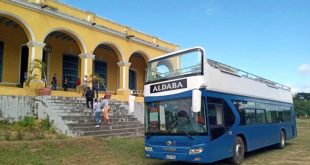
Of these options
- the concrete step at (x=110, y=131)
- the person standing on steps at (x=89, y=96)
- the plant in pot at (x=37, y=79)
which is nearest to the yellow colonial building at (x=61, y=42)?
the plant in pot at (x=37, y=79)

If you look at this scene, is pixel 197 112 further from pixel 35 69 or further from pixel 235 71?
pixel 35 69

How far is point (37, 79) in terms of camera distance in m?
16.6

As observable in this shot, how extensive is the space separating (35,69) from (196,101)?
11.1 m

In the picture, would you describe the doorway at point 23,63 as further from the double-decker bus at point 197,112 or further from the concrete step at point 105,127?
the double-decker bus at point 197,112

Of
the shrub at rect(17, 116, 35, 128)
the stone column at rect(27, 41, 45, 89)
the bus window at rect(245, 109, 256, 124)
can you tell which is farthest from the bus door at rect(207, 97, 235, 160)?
the stone column at rect(27, 41, 45, 89)

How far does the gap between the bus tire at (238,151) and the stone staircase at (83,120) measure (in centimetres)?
637

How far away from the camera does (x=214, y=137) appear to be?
898cm

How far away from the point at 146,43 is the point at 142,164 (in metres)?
15.5

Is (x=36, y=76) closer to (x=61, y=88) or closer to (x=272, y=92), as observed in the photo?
(x=61, y=88)

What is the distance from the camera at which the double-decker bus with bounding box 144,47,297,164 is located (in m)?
8.74

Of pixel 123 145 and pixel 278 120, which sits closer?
pixel 123 145

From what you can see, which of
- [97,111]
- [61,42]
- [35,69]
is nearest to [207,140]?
[97,111]

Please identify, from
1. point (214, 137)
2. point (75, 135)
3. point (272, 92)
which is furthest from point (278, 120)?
point (75, 135)

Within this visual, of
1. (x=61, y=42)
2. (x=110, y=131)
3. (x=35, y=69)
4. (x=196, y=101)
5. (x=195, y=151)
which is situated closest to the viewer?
(x=196, y=101)
